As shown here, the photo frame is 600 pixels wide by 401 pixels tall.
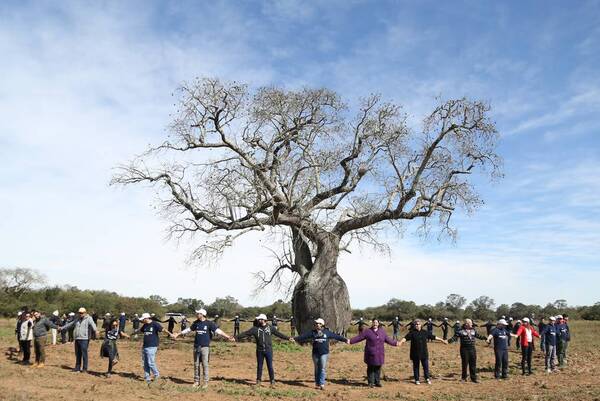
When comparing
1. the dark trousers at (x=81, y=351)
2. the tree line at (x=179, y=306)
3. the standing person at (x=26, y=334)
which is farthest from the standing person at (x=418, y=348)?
the tree line at (x=179, y=306)

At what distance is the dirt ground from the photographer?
12.6 metres

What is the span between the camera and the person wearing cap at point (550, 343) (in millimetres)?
17641

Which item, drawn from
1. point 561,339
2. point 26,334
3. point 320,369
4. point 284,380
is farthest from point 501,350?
point 26,334

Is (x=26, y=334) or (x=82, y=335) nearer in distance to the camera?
(x=82, y=335)

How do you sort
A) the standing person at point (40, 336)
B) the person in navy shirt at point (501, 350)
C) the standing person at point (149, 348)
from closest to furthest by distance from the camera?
1. the standing person at point (149, 348)
2. the person in navy shirt at point (501, 350)
3. the standing person at point (40, 336)

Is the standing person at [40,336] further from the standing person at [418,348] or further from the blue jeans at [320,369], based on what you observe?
the standing person at [418,348]

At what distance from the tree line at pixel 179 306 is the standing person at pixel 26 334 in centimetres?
4091

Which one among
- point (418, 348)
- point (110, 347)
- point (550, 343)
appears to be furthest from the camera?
point (550, 343)

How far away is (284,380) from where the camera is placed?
15172 mm

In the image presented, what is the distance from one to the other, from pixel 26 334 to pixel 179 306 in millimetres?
67927

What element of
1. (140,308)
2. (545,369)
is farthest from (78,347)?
(140,308)

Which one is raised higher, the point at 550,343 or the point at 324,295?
the point at 324,295

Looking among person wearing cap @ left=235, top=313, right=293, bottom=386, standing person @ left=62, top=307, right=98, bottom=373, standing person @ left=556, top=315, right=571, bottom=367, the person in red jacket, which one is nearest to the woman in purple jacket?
person wearing cap @ left=235, top=313, right=293, bottom=386

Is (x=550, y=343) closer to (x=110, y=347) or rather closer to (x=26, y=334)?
(x=110, y=347)
